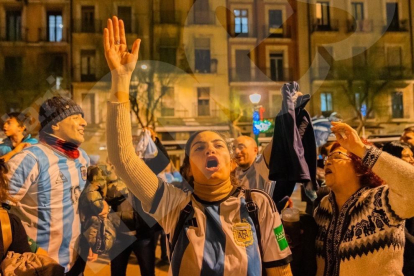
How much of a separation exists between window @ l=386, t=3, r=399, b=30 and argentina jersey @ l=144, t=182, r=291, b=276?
12.7 meters

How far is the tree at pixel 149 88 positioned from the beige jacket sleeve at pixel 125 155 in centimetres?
1041

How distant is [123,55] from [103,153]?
Answer: 10.7 m

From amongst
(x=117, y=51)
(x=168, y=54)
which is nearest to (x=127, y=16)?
(x=168, y=54)

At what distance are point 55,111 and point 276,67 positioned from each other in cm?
1095

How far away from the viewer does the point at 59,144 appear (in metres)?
2.39

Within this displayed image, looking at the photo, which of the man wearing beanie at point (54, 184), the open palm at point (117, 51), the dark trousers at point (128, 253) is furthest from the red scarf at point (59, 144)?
the open palm at point (117, 51)

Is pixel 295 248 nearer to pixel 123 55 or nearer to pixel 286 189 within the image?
pixel 286 189

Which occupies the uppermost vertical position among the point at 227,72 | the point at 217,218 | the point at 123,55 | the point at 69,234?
the point at 227,72

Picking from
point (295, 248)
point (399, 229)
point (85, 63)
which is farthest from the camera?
point (85, 63)

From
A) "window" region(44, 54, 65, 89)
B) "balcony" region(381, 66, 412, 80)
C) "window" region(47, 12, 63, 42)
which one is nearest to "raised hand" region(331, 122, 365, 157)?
"window" region(44, 54, 65, 89)

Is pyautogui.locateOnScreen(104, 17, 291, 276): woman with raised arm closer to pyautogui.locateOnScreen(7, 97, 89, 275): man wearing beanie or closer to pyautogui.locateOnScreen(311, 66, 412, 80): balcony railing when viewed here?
pyautogui.locateOnScreen(7, 97, 89, 275): man wearing beanie

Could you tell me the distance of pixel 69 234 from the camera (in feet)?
7.82

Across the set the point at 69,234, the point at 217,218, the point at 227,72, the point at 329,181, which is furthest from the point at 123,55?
the point at 227,72

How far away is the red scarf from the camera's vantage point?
93.6 inches
